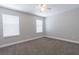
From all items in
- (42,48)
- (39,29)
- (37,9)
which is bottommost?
(42,48)

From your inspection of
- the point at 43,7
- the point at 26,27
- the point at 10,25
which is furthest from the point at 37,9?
the point at 10,25

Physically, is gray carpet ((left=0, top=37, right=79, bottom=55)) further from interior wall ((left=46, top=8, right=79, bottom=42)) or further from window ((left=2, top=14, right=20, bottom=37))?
window ((left=2, top=14, right=20, bottom=37))

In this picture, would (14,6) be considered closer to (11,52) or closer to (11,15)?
(11,15)

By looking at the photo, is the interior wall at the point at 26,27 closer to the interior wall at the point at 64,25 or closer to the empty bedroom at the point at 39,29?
the empty bedroom at the point at 39,29

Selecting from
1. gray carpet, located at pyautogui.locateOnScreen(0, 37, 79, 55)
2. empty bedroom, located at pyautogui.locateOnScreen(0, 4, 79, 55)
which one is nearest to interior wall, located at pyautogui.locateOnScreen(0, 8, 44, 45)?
empty bedroom, located at pyautogui.locateOnScreen(0, 4, 79, 55)

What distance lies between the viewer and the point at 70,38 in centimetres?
211

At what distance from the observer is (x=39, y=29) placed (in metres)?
2.18

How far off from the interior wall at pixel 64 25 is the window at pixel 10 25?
67 cm

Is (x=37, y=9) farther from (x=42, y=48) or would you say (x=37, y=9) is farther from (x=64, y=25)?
(x=42, y=48)

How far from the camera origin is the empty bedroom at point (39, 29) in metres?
2.05

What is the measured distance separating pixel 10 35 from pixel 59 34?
104 centimetres

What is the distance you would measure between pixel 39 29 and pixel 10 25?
619mm

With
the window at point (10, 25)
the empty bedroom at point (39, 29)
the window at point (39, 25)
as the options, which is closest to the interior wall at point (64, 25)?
the empty bedroom at point (39, 29)

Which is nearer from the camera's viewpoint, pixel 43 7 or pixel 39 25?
pixel 43 7
